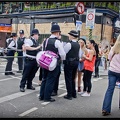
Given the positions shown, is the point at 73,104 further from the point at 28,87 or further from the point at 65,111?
the point at 28,87

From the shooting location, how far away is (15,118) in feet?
15.5

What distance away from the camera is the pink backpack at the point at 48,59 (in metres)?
5.80

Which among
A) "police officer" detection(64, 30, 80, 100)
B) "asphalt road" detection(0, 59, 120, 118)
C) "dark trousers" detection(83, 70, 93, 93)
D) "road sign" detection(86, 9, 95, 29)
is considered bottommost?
"asphalt road" detection(0, 59, 120, 118)

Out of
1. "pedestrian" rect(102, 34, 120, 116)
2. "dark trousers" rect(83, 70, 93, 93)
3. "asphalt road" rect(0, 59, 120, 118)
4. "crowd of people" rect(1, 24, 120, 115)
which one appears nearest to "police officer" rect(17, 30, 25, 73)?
"asphalt road" rect(0, 59, 120, 118)

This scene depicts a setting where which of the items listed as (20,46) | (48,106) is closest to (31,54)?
(48,106)

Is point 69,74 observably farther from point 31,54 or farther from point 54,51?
point 31,54

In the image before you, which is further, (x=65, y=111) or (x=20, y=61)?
(x=20, y=61)

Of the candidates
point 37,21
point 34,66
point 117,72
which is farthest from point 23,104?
point 37,21

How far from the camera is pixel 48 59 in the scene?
19.1ft

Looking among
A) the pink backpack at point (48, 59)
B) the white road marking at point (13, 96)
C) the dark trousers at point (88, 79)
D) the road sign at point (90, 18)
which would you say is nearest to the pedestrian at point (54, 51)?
the pink backpack at point (48, 59)

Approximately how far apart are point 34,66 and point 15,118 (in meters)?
2.60

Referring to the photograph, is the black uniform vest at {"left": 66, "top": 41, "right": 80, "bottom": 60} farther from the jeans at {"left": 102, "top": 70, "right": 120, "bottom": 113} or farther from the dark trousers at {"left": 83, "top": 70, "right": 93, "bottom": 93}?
the jeans at {"left": 102, "top": 70, "right": 120, "bottom": 113}

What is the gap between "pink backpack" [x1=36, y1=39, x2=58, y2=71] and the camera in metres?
Answer: 5.80

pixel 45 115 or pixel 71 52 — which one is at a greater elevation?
pixel 71 52
